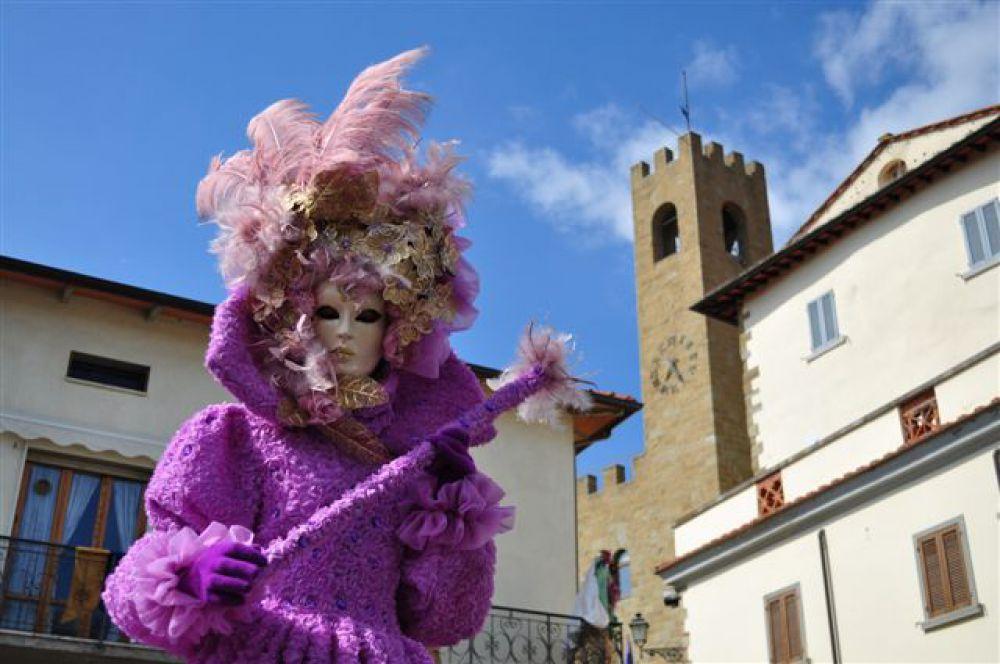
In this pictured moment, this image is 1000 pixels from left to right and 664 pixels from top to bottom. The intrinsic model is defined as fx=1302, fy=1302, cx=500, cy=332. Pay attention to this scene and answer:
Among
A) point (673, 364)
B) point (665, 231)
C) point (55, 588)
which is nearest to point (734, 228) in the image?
point (665, 231)

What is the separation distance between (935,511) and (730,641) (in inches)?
168

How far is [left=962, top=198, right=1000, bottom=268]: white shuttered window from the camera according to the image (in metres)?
17.3

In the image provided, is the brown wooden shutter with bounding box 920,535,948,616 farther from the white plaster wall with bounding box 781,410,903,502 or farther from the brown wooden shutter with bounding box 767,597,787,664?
the brown wooden shutter with bounding box 767,597,787,664

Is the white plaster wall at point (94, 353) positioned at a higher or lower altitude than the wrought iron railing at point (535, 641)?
higher

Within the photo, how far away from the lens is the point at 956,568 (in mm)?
14266

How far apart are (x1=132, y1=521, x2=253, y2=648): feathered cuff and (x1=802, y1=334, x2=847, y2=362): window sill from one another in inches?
696

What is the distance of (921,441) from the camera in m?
14.9

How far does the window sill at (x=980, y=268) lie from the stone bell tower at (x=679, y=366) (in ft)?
53.9

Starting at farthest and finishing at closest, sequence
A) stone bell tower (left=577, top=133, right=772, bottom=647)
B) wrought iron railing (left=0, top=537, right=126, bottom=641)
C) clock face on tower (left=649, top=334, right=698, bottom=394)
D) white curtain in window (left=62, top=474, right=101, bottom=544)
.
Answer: clock face on tower (left=649, top=334, right=698, bottom=394) < stone bell tower (left=577, top=133, right=772, bottom=647) < white curtain in window (left=62, top=474, right=101, bottom=544) < wrought iron railing (left=0, top=537, right=126, bottom=641)

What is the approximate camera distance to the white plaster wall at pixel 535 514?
15914 mm

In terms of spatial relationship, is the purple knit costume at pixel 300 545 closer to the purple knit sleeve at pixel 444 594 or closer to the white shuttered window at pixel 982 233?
the purple knit sleeve at pixel 444 594

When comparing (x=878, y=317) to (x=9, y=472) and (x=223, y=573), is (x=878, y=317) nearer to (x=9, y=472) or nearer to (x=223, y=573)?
(x=9, y=472)

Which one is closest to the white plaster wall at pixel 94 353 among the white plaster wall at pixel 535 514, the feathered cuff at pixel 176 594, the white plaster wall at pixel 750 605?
the white plaster wall at pixel 535 514

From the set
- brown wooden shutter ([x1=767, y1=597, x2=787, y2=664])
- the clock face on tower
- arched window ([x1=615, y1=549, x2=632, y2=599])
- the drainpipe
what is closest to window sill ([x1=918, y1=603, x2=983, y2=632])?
the drainpipe
